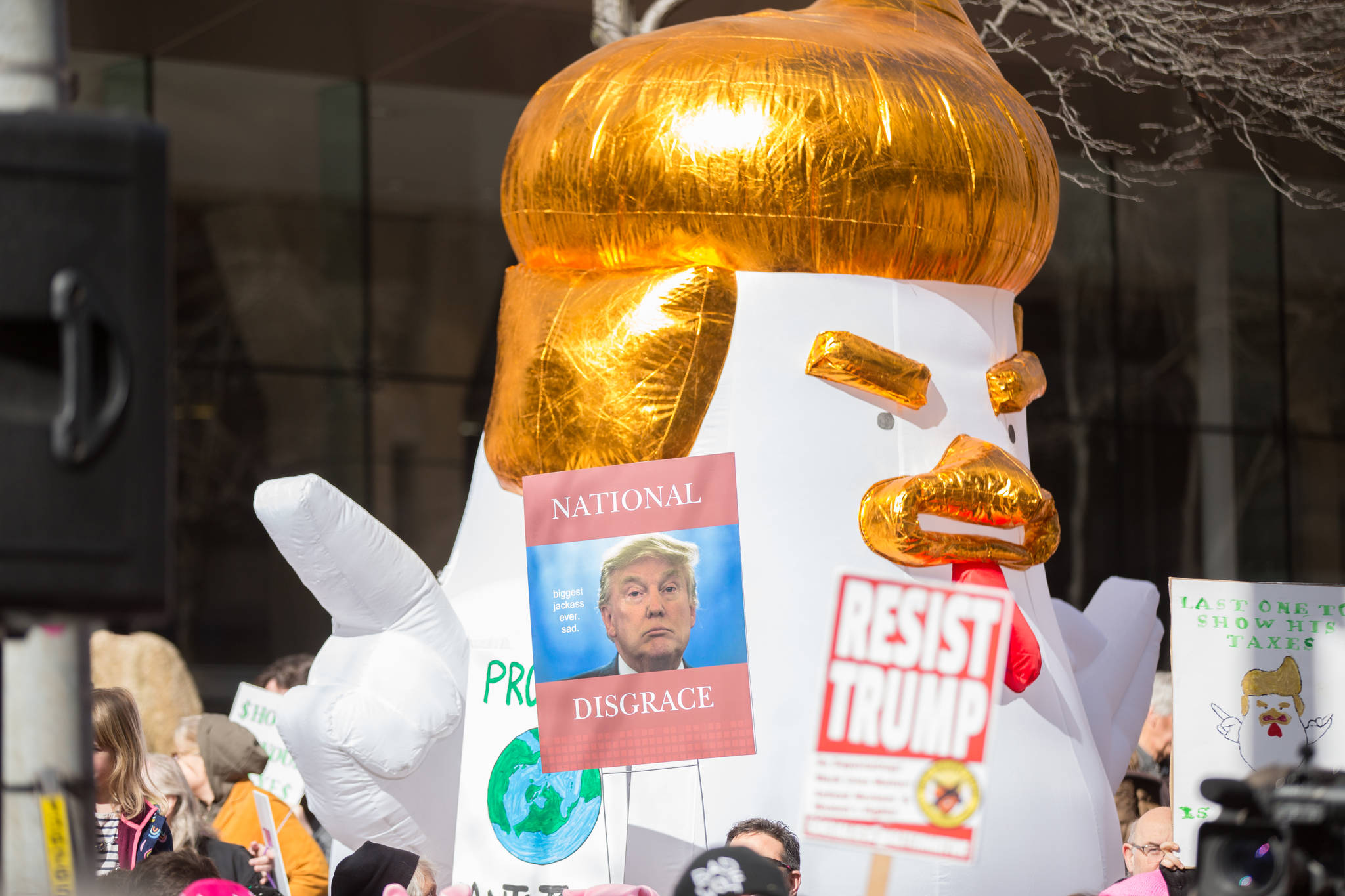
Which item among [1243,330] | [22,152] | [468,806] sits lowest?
[468,806]

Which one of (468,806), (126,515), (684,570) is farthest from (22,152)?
(468,806)

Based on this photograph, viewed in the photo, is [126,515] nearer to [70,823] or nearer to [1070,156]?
[70,823]

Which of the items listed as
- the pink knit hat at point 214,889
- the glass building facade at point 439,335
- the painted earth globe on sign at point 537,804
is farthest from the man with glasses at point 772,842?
the glass building facade at point 439,335

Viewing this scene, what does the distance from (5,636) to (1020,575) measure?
3.50m

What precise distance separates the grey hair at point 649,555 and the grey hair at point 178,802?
152 cm

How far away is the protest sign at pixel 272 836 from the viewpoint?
5.07 metres

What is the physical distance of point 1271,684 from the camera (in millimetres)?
4980

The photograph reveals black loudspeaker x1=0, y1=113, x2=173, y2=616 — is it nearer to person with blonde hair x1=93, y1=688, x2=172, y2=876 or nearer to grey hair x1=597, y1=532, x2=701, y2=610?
grey hair x1=597, y1=532, x2=701, y2=610

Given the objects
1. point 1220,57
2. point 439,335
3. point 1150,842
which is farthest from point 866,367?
point 439,335

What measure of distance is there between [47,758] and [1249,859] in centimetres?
181

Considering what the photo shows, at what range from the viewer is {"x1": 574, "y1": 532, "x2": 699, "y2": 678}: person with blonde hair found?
465 cm

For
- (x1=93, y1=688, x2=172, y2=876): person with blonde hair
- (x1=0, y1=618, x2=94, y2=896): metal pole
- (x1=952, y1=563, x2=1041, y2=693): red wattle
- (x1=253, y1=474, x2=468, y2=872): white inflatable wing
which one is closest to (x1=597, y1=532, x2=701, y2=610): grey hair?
(x1=253, y1=474, x2=468, y2=872): white inflatable wing

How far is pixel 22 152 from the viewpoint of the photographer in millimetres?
2150

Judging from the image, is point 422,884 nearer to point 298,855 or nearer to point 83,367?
point 298,855
